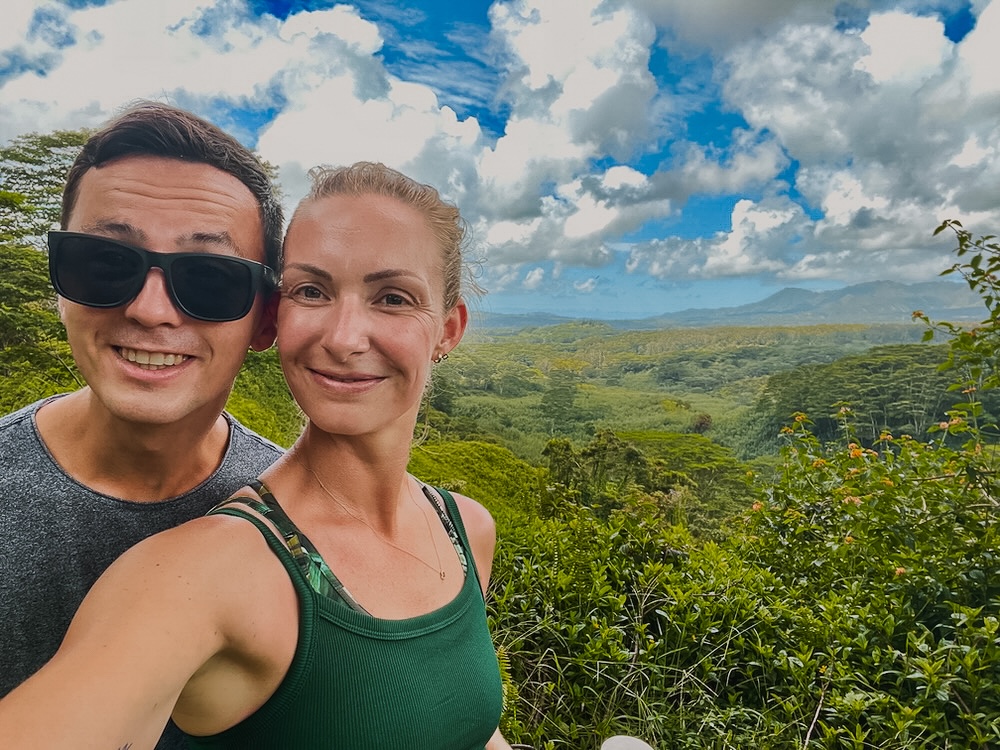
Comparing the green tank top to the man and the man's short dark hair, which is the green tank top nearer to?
the man

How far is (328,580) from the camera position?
116 cm

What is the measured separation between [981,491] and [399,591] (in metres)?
3.29

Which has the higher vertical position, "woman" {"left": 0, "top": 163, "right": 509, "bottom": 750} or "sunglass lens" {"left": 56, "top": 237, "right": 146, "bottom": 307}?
"sunglass lens" {"left": 56, "top": 237, "right": 146, "bottom": 307}

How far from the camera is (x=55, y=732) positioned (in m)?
0.76

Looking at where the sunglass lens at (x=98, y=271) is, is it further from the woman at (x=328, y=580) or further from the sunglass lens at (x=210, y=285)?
the woman at (x=328, y=580)

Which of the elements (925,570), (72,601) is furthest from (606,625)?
(72,601)

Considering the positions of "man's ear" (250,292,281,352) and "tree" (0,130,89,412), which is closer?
"man's ear" (250,292,281,352)

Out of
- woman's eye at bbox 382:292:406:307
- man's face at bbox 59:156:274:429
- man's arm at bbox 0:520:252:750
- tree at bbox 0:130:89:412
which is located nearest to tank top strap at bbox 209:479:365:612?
man's arm at bbox 0:520:252:750

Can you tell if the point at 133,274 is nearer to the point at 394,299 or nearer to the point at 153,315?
the point at 153,315

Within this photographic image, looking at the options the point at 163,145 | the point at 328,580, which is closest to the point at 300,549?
the point at 328,580

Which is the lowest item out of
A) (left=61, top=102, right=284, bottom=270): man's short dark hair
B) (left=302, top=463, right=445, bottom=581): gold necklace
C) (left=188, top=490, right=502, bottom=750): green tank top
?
(left=188, top=490, right=502, bottom=750): green tank top

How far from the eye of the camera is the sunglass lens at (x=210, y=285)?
4.41ft

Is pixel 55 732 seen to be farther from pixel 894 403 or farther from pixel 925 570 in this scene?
pixel 894 403

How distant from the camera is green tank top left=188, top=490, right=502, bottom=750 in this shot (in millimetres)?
1064
